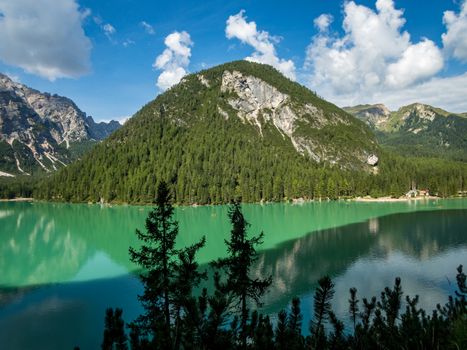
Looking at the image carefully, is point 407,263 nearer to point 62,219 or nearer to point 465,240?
point 465,240

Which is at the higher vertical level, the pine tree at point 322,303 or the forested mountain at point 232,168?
the forested mountain at point 232,168

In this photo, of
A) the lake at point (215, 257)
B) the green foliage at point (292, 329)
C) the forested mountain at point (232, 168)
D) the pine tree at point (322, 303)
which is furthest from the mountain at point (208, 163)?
the pine tree at point (322, 303)

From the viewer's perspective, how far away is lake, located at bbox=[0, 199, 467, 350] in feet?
A: 89.9

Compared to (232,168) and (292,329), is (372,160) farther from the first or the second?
(292,329)

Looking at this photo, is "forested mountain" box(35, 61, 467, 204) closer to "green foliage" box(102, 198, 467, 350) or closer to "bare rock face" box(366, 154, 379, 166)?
"bare rock face" box(366, 154, 379, 166)

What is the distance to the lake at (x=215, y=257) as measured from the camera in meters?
27.4

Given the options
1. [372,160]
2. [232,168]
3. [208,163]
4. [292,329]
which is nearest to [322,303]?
[292,329]

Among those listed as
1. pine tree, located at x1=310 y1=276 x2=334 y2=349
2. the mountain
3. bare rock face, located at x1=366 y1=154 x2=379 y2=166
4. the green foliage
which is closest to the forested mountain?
bare rock face, located at x1=366 y1=154 x2=379 y2=166

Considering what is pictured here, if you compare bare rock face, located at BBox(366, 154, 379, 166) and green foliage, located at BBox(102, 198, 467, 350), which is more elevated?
bare rock face, located at BBox(366, 154, 379, 166)

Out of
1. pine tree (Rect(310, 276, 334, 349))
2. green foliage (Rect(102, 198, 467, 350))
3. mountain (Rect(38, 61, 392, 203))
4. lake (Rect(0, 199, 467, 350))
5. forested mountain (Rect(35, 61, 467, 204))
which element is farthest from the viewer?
mountain (Rect(38, 61, 392, 203))

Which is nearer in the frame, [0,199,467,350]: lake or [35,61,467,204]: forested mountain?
[0,199,467,350]: lake

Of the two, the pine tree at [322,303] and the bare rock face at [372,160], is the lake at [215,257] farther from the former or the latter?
the bare rock face at [372,160]

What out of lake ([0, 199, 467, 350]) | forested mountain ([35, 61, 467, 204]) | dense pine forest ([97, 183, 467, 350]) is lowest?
lake ([0, 199, 467, 350])

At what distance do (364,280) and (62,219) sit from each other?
83487 millimetres
